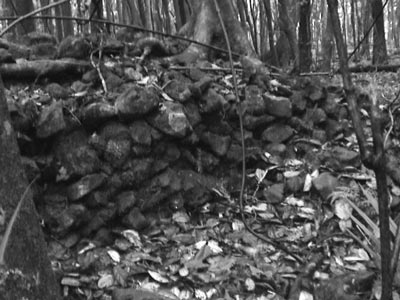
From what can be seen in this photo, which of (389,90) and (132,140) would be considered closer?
(132,140)

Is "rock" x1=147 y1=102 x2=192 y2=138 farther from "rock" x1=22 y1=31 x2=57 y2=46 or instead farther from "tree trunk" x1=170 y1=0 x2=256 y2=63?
"rock" x1=22 y1=31 x2=57 y2=46

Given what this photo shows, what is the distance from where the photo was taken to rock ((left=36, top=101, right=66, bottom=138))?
2.86 meters

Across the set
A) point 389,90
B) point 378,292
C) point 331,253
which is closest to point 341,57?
point 378,292

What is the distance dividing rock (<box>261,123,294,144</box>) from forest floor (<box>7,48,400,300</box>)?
144 mm

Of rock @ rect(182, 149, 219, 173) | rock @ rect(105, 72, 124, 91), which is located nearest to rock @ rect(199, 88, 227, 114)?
rock @ rect(182, 149, 219, 173)

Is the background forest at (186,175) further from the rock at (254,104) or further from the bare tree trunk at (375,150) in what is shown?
the bare tree trunk at (375,150)

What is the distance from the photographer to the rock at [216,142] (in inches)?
133

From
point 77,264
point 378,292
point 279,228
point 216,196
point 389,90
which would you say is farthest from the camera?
point 389,90

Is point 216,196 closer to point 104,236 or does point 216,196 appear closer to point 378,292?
point 104,236

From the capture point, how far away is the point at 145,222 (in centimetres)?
299

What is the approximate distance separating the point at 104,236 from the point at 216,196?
82 cm

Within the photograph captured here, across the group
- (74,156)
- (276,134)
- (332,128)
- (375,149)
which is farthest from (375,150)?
(332,128)

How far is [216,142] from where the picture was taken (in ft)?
11.1

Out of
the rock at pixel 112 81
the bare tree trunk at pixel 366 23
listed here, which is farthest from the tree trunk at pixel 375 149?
the bare tree trunk at pixel 366 23
